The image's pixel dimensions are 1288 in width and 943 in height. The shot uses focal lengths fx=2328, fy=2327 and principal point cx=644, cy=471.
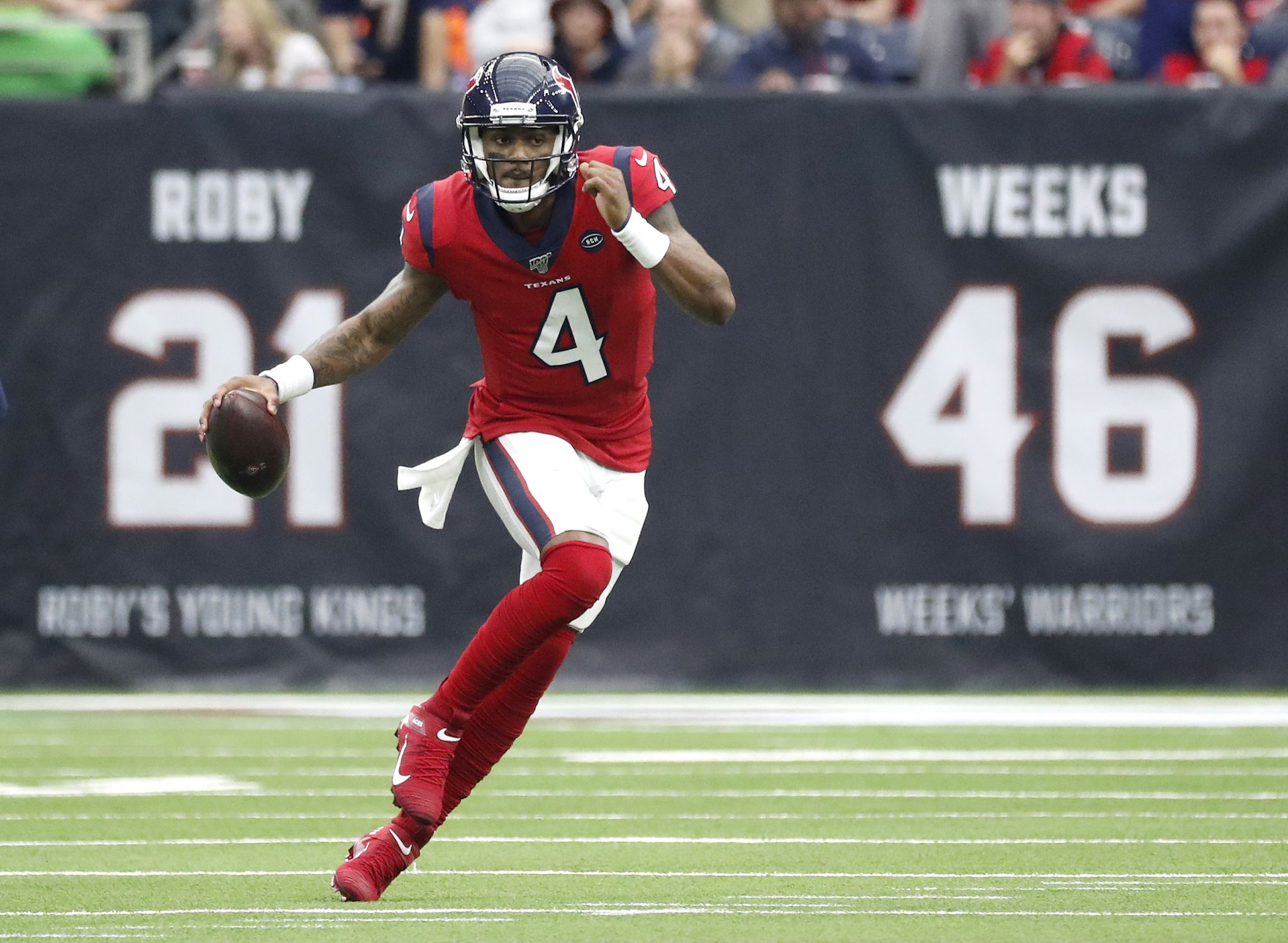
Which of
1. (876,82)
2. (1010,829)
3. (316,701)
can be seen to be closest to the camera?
(1010,829)

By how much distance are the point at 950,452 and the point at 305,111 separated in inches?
114

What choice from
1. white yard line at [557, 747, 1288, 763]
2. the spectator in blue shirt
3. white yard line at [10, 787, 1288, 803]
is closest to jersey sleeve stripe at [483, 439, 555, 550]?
white yard line at [10, 787, 1288, 803]

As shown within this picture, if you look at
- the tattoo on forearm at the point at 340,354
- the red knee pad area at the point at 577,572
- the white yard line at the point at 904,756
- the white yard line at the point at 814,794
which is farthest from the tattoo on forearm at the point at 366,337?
the white yard line at the point at 904,756

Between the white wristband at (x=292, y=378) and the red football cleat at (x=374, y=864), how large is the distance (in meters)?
0.94

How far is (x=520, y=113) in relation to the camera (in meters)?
4.80

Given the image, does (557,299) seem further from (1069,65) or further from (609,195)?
(1069,65)

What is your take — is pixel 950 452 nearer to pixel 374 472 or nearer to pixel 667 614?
pixel 667 614

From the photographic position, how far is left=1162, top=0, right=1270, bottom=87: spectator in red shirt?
392 inches

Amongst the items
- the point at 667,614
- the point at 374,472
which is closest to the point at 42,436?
the point at 374,472

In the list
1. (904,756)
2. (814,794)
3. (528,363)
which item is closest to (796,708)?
(904,756)

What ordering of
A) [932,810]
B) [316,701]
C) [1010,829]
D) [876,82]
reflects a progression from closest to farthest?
[1010,829], [932,810], [316,701], [876,82]

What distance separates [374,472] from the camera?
30.5 ft

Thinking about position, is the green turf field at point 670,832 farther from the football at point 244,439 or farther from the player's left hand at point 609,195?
the player's left hand at point 609,195

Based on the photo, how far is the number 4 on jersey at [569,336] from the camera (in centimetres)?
507
